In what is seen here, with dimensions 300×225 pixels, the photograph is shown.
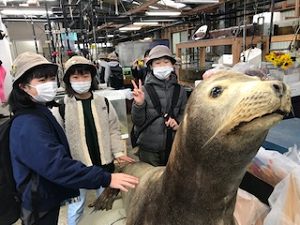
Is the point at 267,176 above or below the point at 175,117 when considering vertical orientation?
below

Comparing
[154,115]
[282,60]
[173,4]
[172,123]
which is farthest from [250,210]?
[173,4]

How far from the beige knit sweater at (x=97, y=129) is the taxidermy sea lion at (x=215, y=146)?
782 mm

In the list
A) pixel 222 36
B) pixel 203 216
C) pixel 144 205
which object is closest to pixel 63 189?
pixel 144 205

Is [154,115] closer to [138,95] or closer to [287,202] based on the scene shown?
[138,95]

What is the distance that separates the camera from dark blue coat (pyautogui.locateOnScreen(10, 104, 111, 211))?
1159 millimetres

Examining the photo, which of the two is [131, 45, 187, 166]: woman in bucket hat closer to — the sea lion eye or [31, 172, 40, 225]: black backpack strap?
[31, 172, 40, 225]: black backpack strap

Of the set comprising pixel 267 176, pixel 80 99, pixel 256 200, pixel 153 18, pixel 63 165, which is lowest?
pixel 256 200

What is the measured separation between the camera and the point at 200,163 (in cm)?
91

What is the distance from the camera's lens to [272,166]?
4.67ft

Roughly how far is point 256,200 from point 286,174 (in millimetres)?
276

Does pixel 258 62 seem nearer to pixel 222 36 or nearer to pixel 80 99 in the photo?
pixel 222 36

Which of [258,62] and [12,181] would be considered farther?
Answer: [258,62]

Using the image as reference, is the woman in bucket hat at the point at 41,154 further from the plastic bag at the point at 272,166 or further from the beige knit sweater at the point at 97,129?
the plastic bag at the point at 272,166

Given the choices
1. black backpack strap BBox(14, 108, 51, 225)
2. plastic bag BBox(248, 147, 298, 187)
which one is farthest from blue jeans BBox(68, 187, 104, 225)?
plastic bag BBox(248, 147, 298, 187)
